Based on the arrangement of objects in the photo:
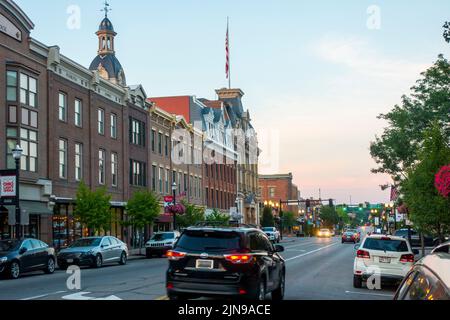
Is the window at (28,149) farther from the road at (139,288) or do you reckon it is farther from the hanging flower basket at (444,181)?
the hanging flower basket at (444,181)

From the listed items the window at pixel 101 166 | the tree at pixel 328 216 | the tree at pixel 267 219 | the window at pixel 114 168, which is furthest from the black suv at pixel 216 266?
the tree at pixel 328 216

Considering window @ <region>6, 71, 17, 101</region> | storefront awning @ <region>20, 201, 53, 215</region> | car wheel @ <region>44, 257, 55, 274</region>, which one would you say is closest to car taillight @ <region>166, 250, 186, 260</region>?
car wheel @ <region>44, 257, 55, 274</region>

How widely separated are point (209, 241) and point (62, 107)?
29595 mm

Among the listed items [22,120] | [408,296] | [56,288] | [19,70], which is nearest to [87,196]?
[22,120]

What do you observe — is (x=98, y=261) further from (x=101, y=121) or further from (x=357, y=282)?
(x=101, y=121)

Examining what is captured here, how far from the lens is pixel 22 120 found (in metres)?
35.4

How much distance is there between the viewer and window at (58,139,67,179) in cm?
3991

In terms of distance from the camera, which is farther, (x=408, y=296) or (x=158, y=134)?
(x=158, y=134)

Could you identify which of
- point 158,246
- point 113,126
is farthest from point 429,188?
point 113,126

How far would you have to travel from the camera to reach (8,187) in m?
29.4

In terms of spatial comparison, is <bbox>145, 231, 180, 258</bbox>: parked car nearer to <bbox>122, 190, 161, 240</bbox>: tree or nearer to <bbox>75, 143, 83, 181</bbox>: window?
<bbox>122, 190, 161, 240</bbox>: tree

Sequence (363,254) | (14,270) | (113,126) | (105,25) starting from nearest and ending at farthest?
1. (363,254)
2. (14,270)
3. (113,126)
4. (105,25)
